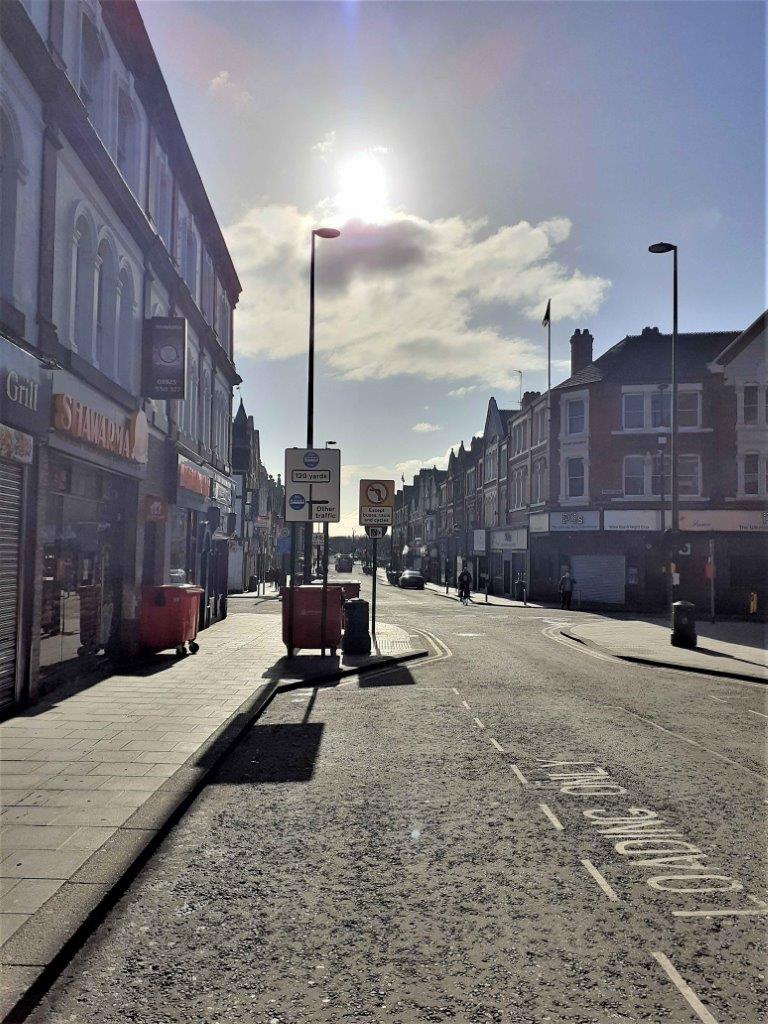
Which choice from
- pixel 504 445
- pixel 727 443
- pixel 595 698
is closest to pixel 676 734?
pixel 595 698

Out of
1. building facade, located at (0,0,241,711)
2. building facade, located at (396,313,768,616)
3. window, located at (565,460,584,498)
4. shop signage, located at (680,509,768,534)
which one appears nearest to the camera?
building facade, located at (0,0,241,711)

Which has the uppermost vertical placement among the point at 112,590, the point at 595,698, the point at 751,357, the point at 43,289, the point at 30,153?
the point at 751,357

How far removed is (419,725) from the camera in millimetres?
9141

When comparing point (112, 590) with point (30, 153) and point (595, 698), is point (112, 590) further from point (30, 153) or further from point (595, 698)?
point (595, 698)

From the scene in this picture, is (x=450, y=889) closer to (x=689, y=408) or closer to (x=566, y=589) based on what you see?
(x=566, y=589)

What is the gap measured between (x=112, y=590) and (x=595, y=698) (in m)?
8.88

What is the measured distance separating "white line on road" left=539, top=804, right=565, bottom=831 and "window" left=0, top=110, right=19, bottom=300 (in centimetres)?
805

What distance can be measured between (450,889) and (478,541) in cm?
5198

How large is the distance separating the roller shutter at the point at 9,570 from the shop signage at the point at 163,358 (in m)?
6.16

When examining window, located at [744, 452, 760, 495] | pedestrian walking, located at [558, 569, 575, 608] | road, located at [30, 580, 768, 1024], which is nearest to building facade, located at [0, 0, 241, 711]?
road, located at [30, 580, 768, 1024]

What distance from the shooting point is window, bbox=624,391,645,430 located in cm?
3675

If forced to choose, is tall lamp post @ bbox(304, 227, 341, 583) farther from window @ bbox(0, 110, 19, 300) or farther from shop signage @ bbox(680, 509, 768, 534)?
shop signage @ bbox(680, 509, 768, 534)

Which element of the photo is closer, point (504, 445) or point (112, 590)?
point (112, 590)

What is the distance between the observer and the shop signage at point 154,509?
15.5 meters
